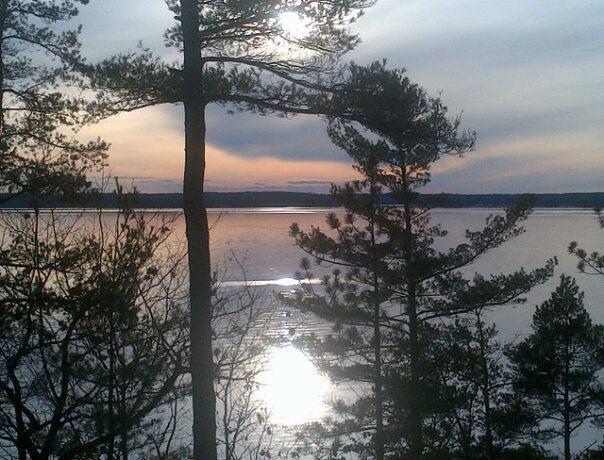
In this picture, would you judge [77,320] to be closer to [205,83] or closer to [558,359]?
[205,83]

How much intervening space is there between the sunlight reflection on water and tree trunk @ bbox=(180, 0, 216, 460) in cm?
1004

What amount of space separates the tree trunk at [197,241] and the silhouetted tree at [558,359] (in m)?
13.4

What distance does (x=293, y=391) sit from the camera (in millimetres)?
19484

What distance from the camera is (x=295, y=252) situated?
154 feet

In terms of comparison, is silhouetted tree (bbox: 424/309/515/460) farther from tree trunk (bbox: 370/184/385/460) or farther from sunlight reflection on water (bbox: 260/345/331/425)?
sunlight reflection on water (bbox: 260/345/331/425)

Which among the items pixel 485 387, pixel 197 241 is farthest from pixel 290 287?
pixel 197 241

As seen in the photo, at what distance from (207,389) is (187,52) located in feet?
11.9

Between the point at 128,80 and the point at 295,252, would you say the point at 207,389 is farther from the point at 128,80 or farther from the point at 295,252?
the point at 295,252

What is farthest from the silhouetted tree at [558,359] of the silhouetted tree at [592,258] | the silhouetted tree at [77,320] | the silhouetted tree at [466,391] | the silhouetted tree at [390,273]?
the silhouetted tree at [77,320]

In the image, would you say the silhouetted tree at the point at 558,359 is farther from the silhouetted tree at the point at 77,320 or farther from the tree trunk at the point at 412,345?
the silhouetted tree at the point at 77,320

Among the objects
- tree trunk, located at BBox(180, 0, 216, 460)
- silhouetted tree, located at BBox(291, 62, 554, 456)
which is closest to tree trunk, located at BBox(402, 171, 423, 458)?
silhouetted tree, located at BBox(291, 62, 554, 456)

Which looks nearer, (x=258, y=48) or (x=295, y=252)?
(x=258, y=48)

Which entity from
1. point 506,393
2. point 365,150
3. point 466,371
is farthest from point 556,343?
point 365,150

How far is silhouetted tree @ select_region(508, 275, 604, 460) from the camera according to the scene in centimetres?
1891
